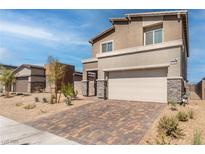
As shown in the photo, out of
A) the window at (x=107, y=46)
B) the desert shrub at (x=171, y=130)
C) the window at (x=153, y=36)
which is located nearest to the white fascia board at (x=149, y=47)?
the window at (x=153, y=36)

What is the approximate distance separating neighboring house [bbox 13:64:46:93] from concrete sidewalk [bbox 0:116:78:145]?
2165 centimetres

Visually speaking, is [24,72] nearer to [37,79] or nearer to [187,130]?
[37,79]

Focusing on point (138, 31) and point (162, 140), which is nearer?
point (162, 140)

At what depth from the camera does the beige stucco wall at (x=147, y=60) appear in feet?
42.5

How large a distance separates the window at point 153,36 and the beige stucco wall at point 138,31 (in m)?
0.42

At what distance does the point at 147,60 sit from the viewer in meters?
14.5

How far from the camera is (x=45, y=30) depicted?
14133 millimetres

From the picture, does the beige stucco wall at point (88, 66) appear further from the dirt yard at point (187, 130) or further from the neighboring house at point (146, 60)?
the dirt yard at point (187, 130)

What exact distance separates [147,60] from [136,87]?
→ 228cm

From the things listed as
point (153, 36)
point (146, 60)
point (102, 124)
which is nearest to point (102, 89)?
point (146, 60)
